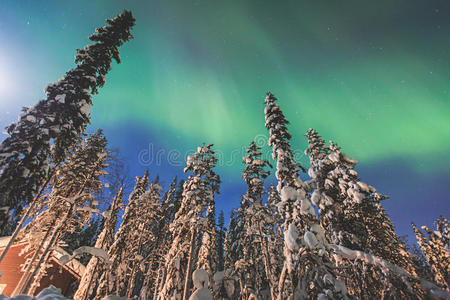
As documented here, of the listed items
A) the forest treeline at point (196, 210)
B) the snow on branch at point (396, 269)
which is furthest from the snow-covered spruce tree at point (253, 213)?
the snow on branch at point (396, 269)

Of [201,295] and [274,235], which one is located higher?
[274,235]

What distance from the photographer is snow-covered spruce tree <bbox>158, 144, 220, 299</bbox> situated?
10.9m

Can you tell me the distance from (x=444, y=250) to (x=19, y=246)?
56164 millimetres

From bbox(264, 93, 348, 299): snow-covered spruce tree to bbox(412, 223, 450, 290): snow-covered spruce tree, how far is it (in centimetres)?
3582

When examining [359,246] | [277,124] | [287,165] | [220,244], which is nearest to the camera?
[287,165]

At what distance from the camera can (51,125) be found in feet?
27.3

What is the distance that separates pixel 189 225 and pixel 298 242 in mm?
7177

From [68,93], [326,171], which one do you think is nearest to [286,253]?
[326,171]

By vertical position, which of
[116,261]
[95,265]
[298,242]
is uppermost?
[298,242]

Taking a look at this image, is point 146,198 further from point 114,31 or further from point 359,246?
point 359,246

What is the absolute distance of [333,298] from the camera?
5641 millimetres

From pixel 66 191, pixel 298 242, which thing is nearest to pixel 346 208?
pixel 298 242

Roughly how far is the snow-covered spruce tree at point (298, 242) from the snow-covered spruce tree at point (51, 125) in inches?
402

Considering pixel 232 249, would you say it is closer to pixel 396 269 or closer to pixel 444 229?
pixel 396 269
